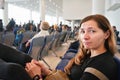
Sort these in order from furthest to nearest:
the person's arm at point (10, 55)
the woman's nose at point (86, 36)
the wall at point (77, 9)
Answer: the wall at point (77, 9) < the woman's nose at point (86, 36) < the person's arm at point (10, 55)

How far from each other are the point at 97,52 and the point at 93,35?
0.46 ft

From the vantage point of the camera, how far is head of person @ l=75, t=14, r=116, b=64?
1667 mm

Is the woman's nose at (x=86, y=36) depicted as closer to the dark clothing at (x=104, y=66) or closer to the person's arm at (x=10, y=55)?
the dark clothing at (x=104, y=66)

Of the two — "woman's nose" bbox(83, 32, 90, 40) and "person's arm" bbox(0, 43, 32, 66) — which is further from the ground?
"woman's nose" bbox(83, 32, 90, 40)

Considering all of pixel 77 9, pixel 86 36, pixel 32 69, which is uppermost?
pixel 77 9

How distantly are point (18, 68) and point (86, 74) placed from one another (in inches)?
25.2

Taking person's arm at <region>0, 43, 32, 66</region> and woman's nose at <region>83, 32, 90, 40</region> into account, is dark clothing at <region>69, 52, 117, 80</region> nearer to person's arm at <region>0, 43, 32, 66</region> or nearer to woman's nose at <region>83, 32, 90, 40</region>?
woman's nose at <region>83, 32, 90, 40</region>

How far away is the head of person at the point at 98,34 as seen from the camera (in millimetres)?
1667

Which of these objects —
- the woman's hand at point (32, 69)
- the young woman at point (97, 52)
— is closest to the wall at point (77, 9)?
the young woman at point (97, 52)

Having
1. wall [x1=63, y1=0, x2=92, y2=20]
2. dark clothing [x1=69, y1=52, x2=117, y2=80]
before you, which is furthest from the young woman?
wall [x1=63, y1=0, x2=92, y2=20]

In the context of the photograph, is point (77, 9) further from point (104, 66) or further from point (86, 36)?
point (104, 66)

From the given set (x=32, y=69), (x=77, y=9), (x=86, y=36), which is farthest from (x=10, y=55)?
(x=77, y=9)

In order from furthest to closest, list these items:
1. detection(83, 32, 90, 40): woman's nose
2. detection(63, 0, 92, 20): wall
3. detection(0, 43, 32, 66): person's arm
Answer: detection(63, 0, 92, 20): wall < detection(83, 32, 90, 40): woman's nose < detection(0, 43, 32, 66): person's arm

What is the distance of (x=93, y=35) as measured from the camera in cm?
166
